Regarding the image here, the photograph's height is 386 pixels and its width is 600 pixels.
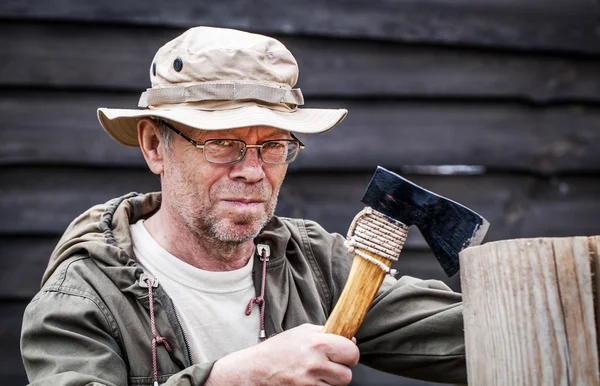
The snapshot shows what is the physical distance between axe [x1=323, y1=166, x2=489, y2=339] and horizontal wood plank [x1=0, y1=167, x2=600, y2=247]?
1.67m

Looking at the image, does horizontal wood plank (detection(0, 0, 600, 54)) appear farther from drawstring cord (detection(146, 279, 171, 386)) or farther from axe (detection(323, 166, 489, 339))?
axe (detection(323, 166, 489, 339))

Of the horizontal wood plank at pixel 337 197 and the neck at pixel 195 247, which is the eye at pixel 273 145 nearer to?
the neck at pixel 195 247

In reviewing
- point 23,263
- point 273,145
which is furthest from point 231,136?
point 23,263

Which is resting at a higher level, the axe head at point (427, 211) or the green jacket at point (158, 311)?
the axe head at point (427, 211)

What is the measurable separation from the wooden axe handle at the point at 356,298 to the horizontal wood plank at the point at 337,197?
Answer: 1664 millimetres

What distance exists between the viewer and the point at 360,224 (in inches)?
71.7

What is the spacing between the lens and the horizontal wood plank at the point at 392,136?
3324 mm

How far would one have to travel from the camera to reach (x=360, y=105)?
11.7 ft

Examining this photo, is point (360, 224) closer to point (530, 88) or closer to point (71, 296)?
point (71, 296)

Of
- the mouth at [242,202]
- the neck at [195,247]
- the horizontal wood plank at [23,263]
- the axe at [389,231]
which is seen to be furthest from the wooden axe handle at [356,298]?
the horizontal wood plank at [23,263]

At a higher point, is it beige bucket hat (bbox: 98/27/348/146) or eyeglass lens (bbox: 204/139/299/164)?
beige bucket hat (bbox: 98/27/348/146)

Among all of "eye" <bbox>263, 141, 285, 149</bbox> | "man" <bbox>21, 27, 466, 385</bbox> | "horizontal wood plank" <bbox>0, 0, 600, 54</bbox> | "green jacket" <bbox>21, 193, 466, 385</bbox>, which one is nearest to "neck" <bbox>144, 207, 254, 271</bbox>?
"man" <bbox>21, 27, 466, 385</bbox>

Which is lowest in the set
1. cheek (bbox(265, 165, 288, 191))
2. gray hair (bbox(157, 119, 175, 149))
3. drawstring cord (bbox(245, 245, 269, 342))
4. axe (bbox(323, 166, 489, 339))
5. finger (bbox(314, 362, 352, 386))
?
finger (bbox(314, 362, 352, 386))

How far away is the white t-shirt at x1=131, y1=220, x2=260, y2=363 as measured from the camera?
7.40 ft
